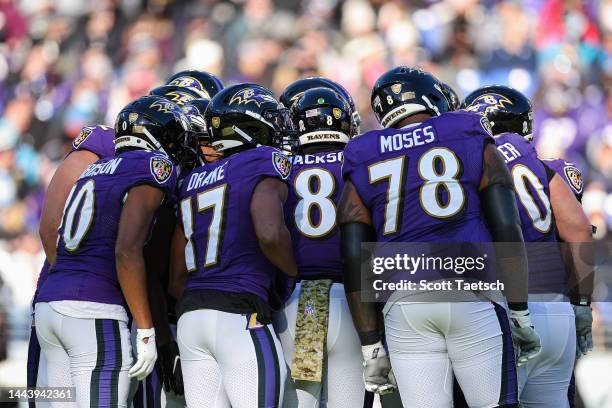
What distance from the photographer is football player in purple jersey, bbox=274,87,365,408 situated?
13.9 feet

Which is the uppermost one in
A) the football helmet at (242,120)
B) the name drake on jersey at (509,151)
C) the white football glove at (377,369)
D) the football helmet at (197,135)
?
the football helmet at (197,135)

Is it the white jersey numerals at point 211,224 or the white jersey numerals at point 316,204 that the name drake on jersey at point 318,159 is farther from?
A: the white jersey numerals at point 211,224

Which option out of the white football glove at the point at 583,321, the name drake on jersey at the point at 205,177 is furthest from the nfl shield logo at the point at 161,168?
the white football glove at the point at 583,321

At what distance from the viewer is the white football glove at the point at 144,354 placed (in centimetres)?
394

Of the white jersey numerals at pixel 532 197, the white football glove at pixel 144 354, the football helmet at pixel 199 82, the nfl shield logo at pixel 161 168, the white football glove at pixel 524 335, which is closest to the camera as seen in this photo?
the white football glove at pixel 524 335

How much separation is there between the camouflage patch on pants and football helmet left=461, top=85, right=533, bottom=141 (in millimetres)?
1191

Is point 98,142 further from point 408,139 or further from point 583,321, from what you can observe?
point 583,321

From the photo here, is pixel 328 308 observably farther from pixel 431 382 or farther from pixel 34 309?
pixel 34 309

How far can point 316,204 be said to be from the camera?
4.36 metres

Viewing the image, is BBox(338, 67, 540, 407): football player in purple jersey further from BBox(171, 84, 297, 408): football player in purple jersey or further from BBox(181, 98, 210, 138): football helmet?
BBox(181, 98, 210, 138): football helmet

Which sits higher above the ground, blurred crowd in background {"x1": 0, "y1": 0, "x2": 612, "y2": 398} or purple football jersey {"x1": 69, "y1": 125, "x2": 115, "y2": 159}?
blurred crowd in background {"x1": 0, "y1": 0, "x2": 612, "y2": 398}

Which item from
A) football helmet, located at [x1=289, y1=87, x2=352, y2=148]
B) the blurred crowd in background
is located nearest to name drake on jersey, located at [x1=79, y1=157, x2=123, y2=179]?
football helmet, located at [x1=289, y1=87, x2=352, y2=148]

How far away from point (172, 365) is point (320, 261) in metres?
0.81

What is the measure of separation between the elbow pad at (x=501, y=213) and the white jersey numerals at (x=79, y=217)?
5.51ft
